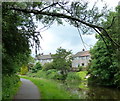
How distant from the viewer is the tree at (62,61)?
35875 mm

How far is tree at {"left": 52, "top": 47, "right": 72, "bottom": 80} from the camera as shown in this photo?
118 feet

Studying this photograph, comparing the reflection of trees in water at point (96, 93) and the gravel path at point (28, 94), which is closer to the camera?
the gravel path at point (28, 94)

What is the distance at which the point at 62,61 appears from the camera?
117 feet

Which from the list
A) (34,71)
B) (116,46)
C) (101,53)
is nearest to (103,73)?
(101,53)

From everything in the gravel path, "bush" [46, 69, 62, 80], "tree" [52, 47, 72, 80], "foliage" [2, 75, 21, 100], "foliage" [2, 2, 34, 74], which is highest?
"tree" [52, 47, 72, 80]

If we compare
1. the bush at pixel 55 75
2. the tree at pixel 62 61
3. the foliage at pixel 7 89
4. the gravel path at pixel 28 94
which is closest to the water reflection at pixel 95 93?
the gravel path at pixel 28 94

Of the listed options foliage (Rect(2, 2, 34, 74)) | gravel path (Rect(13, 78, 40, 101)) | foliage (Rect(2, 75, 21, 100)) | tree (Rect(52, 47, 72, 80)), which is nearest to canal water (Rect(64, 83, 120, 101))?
gravel path (Rect(13, 78, 40, 101))

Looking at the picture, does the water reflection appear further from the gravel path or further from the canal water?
the gravel path

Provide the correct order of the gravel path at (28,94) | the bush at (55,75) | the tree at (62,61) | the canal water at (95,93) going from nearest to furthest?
the gravel path at (28,94)
the canal water at (95,93)
the tree at (62,61)
the bush at (55,75)

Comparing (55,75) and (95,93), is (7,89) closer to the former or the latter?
(95,93)

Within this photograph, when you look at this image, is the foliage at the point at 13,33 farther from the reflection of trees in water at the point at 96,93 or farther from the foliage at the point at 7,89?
the reflection of trees in water at the point at 96,93

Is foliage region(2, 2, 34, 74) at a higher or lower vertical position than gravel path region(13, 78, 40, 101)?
higher

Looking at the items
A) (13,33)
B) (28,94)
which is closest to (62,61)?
(28,94)

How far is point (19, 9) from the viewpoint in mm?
4977
